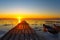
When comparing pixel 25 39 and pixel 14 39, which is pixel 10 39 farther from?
pixel 25 39

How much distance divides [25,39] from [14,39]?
66cm

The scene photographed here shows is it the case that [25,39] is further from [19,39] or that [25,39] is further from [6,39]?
[6,39]

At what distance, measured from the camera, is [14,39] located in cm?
812

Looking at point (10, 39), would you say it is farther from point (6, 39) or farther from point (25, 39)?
point (25, 39)

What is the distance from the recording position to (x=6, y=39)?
8016 millimetres

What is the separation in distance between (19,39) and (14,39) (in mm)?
323

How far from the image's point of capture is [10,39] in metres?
8.11

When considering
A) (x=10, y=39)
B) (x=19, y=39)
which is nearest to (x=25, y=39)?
(x=19, y=39)

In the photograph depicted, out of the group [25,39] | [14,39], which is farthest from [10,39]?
[25,39]

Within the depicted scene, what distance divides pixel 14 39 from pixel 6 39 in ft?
1.56

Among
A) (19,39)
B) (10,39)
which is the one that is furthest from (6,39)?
Answer: (19,39)

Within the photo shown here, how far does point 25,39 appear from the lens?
26.8 ft

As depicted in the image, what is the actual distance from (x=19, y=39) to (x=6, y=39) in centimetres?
77
